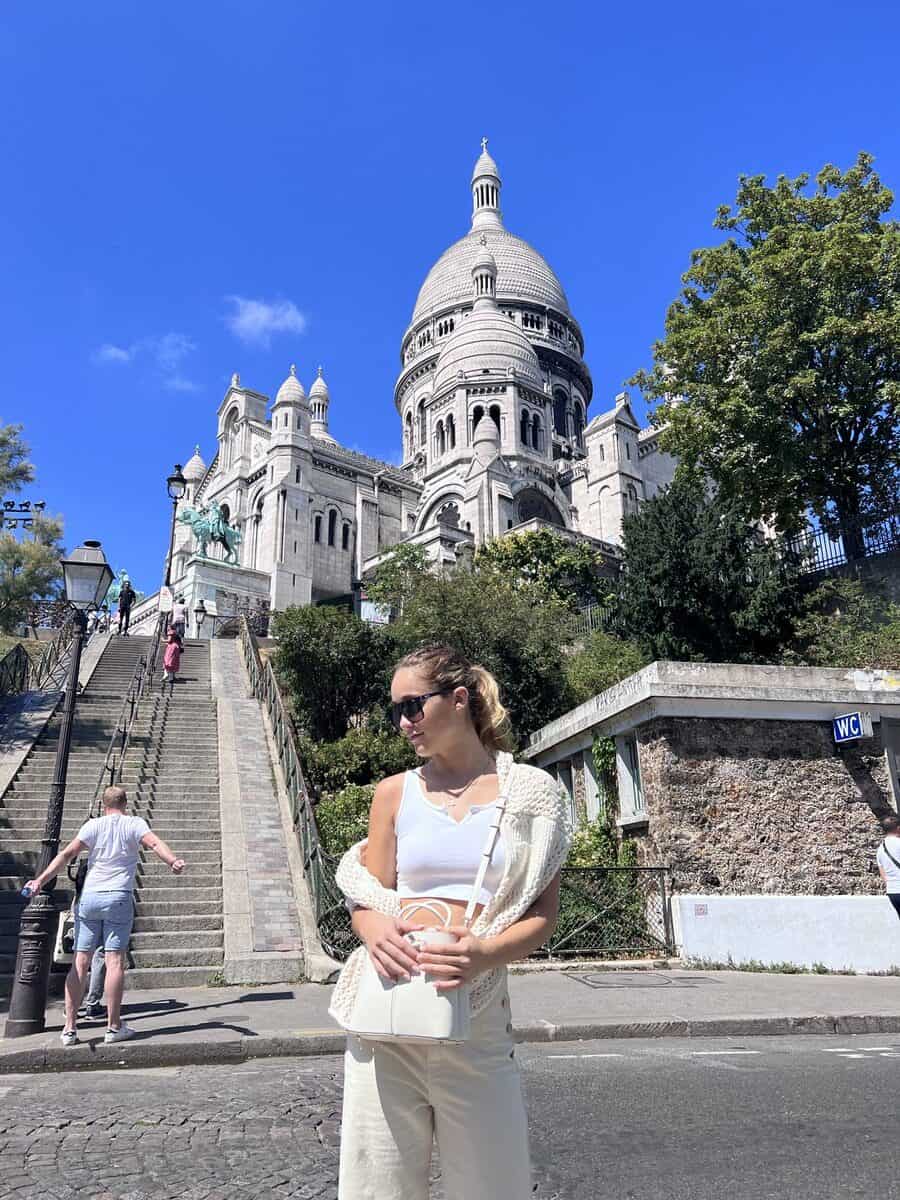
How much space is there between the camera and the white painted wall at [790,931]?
34.2 feet

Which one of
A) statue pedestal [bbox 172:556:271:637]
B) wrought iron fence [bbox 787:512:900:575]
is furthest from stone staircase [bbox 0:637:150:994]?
statue pedestal [bbox 172:556:271:637]

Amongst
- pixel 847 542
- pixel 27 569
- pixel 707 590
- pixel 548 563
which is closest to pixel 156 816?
pixel 707 590

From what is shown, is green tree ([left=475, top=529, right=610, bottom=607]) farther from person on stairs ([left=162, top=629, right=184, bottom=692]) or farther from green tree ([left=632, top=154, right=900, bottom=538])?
person on stairs ([left=162, top=629, right=184, bottom=692])

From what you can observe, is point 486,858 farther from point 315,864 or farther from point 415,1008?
point 315,864

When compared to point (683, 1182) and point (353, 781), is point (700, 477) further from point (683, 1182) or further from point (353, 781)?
point (683, 1182)

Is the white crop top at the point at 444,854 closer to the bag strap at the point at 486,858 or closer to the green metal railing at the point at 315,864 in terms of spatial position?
the bag strap at the point at 486,858

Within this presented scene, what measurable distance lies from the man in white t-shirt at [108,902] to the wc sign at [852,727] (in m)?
9.01

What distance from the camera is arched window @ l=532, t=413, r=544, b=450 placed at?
2547 inches

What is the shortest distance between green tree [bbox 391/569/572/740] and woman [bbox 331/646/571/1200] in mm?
15465

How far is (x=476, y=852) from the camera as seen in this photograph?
2246mm

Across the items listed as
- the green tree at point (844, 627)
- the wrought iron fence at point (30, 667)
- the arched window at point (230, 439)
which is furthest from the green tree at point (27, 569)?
the arched window at point (230, 439)

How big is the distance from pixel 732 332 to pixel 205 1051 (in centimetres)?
2015

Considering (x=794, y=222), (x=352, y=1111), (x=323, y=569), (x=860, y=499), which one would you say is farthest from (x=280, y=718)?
(x=323, y=569)

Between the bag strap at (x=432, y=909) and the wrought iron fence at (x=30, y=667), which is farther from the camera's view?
the wrought iron fence at (x=30, y=667)
